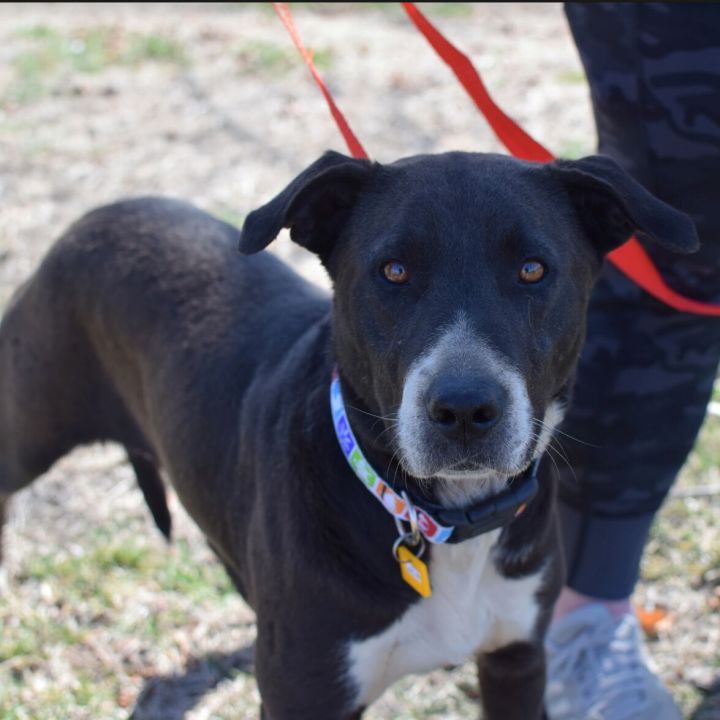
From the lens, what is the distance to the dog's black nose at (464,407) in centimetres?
225

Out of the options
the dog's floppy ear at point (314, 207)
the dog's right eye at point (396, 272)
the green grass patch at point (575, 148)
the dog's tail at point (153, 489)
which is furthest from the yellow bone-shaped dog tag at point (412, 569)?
the green grass patch at point (575, 148)

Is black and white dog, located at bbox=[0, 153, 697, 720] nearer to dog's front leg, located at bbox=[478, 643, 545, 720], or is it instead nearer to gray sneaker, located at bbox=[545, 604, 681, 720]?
dog's front leg, located at bbox=[478, 643, 545, 720]

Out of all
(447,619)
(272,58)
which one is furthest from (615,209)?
(272,58)

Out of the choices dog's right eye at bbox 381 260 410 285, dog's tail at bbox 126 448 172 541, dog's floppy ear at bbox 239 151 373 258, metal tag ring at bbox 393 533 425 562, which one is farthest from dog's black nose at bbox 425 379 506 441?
dog's tail at bbox 126 448 172 541

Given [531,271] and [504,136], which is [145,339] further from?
[531,271]

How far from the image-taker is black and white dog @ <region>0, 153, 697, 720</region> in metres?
2.42

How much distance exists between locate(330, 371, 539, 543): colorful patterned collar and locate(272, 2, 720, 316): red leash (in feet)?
2.40

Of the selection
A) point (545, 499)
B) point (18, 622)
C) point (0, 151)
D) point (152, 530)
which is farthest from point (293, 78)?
point (545, 499)

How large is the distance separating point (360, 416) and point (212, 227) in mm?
1202

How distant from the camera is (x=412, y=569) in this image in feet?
8.88

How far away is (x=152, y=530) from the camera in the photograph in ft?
14.5

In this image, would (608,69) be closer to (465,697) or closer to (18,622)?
(465,697)

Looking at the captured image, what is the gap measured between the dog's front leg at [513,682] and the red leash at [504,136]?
1.04m

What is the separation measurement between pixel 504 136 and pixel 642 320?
696 mm
